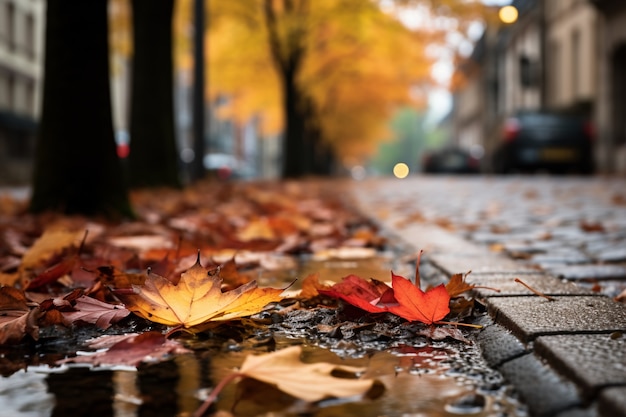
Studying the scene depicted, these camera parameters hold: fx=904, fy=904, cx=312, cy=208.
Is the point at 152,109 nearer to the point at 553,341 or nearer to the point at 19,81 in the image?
the point at 553,341

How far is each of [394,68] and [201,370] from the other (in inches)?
1183

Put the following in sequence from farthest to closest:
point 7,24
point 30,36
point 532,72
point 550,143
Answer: point 30,36
point 7,24
point 532,72
point 550,143

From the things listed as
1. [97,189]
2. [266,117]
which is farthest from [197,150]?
[266,117]

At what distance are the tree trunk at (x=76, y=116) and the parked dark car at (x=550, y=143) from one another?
57.0ft

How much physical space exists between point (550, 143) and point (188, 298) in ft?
68.9

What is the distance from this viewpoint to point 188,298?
212cm

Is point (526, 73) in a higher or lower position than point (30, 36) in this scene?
lower

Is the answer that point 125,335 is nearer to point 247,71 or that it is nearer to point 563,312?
point 563,312

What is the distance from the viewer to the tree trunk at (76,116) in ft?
19.7

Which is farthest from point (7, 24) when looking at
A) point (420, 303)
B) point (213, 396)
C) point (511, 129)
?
point (213, 396)

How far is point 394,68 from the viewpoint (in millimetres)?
31250

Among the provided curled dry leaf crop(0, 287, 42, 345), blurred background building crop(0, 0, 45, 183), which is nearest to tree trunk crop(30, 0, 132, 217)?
curled dry leaf crop(0, 287, 42, 345)

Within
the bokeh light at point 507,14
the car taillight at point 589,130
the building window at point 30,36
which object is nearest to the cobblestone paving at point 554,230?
the bokeh light at point 507,14

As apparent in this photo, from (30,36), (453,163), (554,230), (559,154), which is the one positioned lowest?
(554,230)
